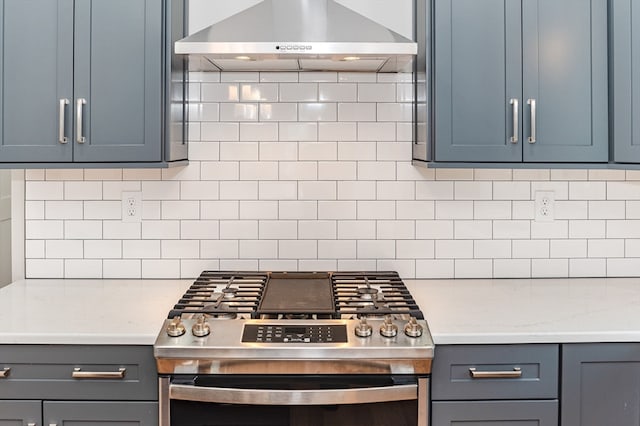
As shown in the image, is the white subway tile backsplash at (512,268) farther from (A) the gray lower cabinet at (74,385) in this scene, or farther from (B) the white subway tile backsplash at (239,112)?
(A) the gray lower cabinet at (74,385)

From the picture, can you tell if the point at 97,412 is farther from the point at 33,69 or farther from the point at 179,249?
the point at 33,69

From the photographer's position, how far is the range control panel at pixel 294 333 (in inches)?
66.1

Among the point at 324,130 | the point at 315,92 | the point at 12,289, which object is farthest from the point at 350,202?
the point at 12,289

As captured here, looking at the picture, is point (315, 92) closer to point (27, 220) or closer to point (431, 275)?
point (431, 275)

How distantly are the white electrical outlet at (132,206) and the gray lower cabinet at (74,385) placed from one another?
0.81m

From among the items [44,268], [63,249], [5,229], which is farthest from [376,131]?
[5,229]

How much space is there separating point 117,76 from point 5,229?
901 millimetres

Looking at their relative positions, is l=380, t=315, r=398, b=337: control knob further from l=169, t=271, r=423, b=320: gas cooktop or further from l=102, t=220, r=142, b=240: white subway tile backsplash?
l=102, t=220, r=142, b=240: white subway tile backsplash

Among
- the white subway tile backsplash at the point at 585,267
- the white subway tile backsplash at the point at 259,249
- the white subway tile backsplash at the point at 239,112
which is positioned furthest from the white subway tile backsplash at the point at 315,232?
the white subway tile backsplash at the point at 585,267

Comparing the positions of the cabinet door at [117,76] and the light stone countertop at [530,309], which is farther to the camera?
the cabinet door at [117,76]

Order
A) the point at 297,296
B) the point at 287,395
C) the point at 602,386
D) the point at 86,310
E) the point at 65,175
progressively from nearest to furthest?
the point at 287,395
the point at 602,386
the point at 86,310
the point at 297,296
the point at 65,175

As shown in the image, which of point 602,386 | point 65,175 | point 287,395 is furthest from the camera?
point 65,175

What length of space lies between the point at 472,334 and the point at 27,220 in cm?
182

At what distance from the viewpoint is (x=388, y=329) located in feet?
5.59
